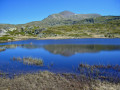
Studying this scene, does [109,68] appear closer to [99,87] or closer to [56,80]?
[99,87]

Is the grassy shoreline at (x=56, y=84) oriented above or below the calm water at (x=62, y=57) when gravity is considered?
above

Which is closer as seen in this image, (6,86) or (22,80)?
(6,86)

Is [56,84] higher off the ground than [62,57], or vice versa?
[56,84]

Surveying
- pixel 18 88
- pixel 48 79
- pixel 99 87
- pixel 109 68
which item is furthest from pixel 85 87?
pixel 109 68

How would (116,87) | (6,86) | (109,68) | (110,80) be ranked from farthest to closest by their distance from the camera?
(109,68), (110,80), (6,86), (116,87)

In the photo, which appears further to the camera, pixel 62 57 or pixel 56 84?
pixel 62 57

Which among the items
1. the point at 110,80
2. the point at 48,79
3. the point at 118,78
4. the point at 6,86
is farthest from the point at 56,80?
the point at 118,78

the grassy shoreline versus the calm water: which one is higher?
the grassy shoreline

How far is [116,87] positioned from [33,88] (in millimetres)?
12114

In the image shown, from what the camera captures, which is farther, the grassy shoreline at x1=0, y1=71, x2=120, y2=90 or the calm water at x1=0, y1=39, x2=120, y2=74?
the calm water at x1=0, y1=39, x2=120, y2=74

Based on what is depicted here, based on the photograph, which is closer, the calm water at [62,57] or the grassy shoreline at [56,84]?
the grassy shoreline at [56,84]

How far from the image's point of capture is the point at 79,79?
791 inches

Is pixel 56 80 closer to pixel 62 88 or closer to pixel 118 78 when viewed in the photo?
pixel 62 88

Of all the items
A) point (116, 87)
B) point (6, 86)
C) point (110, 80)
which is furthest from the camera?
point (110, 80)
